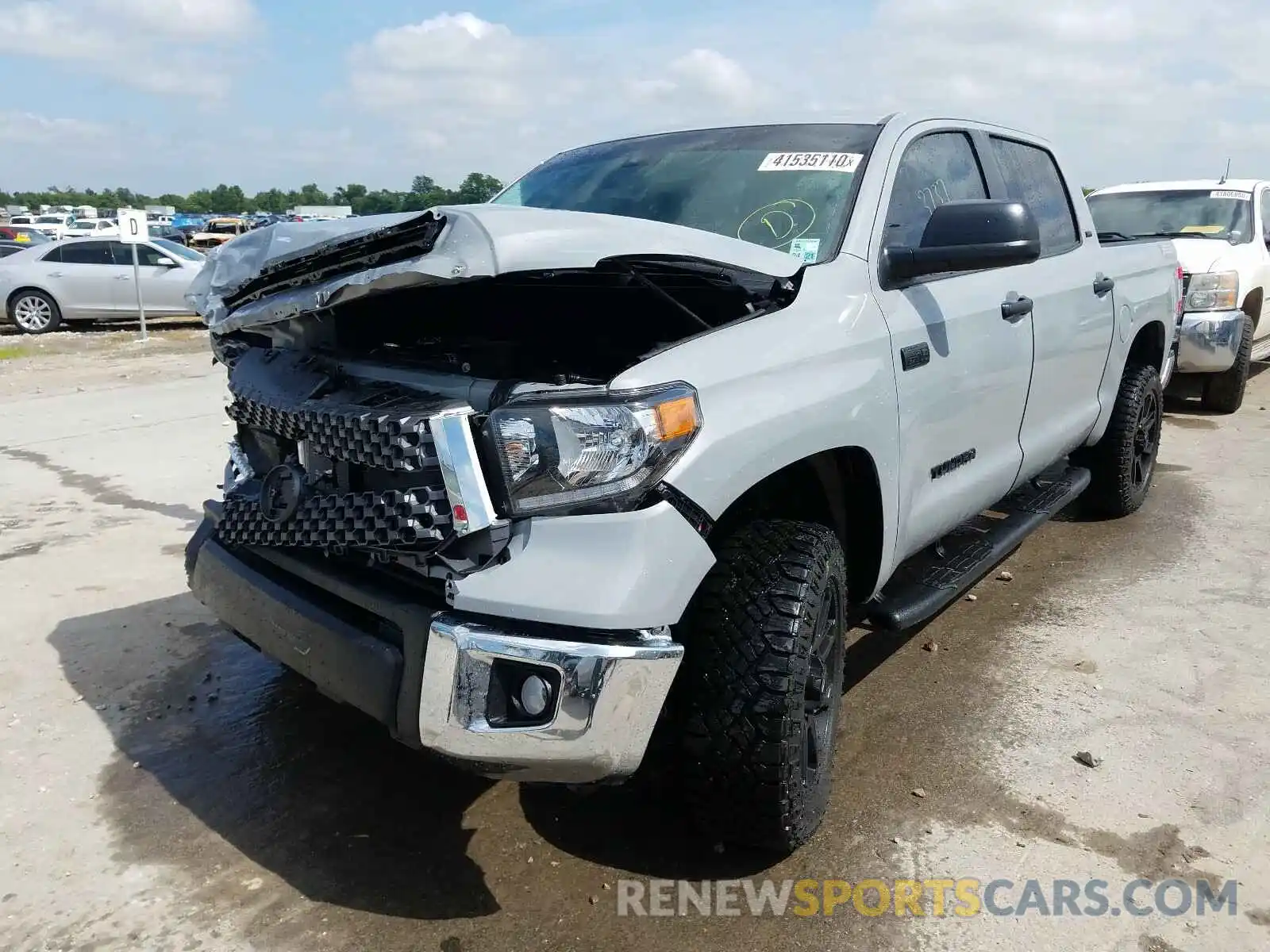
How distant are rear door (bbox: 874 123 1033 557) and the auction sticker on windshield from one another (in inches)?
5.2

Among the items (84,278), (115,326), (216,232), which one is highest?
(216,232)

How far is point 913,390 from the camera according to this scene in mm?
3010

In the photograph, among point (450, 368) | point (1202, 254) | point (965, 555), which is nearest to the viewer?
point (450, 368)

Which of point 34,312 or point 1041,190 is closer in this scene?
point 1041,190

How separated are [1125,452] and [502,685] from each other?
163 inches

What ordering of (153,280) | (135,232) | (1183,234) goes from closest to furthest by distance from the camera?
(1183,234) < (135,232) < (153,280)

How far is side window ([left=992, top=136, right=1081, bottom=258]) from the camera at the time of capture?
13.7 feet

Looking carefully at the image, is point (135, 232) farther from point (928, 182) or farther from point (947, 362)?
point (947, 362)

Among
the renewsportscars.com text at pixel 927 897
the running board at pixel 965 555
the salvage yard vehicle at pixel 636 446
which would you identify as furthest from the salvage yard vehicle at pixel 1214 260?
the renewsportscars.com text at pixel 927 897

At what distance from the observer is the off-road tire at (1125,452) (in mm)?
5109

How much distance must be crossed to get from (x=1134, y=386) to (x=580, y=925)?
13.2 feet

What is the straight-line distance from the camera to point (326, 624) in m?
2.41

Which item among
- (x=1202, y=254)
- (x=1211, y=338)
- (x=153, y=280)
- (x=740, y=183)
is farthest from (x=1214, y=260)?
(x=153, y=280)

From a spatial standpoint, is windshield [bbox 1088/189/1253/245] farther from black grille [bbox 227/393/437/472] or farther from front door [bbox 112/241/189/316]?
front door [bbox 112/241/189/316]
